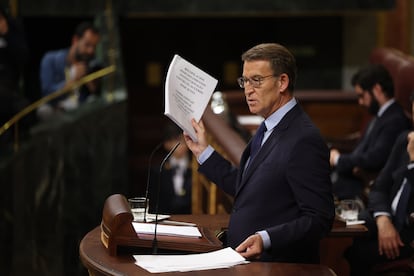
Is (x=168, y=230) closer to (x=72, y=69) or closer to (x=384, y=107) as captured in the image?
(x=384, y=107)

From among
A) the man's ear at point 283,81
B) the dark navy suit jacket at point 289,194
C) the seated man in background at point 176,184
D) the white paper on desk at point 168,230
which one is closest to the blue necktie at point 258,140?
the dark navy suit jacket at point 289,194

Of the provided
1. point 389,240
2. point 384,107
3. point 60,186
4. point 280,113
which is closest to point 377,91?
point 384,107

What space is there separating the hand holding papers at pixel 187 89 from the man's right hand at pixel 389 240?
1461 mm

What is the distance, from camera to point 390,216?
204 inches

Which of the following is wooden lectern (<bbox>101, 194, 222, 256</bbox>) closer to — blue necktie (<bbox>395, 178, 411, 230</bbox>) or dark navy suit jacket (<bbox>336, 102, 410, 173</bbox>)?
blue necktie (<bbox>395, 178, 411, 230</bbox>)

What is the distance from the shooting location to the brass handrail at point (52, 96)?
23.4 ft

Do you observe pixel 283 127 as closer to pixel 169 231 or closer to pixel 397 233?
pixel 169 231

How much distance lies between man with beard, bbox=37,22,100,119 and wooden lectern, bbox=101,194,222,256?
4.31 meters

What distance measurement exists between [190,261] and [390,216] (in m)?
1.93

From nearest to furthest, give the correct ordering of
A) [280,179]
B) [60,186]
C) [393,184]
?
[280,179] → [393,184] → [60,186]

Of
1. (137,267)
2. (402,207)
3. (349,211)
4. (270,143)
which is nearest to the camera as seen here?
(137,267)

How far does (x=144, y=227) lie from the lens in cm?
383

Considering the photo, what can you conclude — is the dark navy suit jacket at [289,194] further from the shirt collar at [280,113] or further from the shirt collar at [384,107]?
the shirt collar at [384,107]

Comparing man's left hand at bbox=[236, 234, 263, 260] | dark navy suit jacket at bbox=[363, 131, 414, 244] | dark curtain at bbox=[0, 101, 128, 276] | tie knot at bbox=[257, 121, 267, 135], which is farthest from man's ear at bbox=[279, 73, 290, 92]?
dark curtain at bbox=[0, 101, 128, 276]
